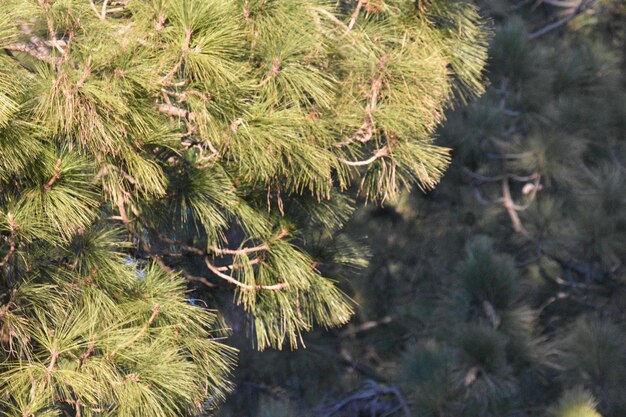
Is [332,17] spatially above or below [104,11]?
above

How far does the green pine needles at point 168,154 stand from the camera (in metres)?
1.64

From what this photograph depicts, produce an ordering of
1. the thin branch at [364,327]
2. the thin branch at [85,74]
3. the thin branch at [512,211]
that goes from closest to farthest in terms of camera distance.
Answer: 1. the thin branch at [85,74]
2. the thin branch at [512,211]
3. the thin branch at [364,327]

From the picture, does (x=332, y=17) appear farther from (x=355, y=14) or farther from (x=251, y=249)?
(x=251, y=249)

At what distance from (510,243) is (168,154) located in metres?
3.18

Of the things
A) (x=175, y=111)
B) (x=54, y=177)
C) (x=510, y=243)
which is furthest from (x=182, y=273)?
(x=510, y=243)

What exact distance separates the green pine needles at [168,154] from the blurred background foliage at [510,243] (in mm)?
1528

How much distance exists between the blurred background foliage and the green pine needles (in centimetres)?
153

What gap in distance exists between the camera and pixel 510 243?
481 centimetres

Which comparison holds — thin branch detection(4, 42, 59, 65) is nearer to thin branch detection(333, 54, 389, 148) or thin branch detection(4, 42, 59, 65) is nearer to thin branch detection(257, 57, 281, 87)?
thin branch detection(257, 57, 281, 87)

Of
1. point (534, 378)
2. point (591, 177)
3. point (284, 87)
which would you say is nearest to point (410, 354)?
point (534, 378)

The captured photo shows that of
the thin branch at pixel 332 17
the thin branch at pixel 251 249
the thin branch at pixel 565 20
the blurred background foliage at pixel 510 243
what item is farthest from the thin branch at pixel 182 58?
the thin branch at pixel 565 20

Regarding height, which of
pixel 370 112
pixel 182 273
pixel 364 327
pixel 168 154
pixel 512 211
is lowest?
pixel 364 327

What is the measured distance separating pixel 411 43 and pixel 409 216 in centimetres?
300

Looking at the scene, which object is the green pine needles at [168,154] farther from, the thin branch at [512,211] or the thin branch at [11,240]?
the thin branch at [512,211]
